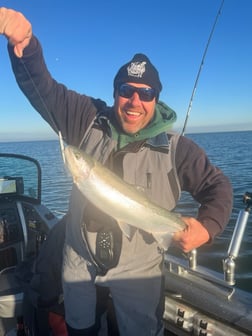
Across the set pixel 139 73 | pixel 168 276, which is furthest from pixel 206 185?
pixel 168 276

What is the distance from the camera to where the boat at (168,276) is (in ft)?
12.5

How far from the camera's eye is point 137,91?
3.71 m

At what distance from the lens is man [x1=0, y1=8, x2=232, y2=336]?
3574mm

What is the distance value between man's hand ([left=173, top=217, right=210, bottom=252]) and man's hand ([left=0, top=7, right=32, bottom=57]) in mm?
2295

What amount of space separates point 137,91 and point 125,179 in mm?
923

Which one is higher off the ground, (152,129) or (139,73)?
(139,73)

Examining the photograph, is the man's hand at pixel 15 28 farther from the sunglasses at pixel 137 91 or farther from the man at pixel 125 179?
the sunglasses at pixel 137 91

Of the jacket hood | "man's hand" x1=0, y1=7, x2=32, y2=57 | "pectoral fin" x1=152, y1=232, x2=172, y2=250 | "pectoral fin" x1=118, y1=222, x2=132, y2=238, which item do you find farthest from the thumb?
"pectoral fin" x1=152, y1=232, x2=172, y2=250

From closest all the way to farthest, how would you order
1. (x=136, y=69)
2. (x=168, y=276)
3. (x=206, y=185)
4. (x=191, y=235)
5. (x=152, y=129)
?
(x=191, y=235)
(x=206, y=185)
(x=152, y=129)
(x=136, y=69)
(x=168, y=276)

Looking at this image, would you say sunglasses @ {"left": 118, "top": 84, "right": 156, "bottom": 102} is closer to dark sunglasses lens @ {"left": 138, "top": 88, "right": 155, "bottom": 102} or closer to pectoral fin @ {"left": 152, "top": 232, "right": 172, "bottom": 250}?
dark sunglasses lens @ {"left": 138, "top": 88, "right": 155, "bottom": 102}

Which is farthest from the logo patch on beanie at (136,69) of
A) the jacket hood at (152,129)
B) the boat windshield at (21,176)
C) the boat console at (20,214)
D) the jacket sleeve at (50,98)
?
the boat windshield at (21,176)

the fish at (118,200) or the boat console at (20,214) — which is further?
the boat console at (20,214)

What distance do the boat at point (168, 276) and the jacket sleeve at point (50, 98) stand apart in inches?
78.8

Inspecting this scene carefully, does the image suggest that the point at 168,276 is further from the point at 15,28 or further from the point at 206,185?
the point at 15,28
